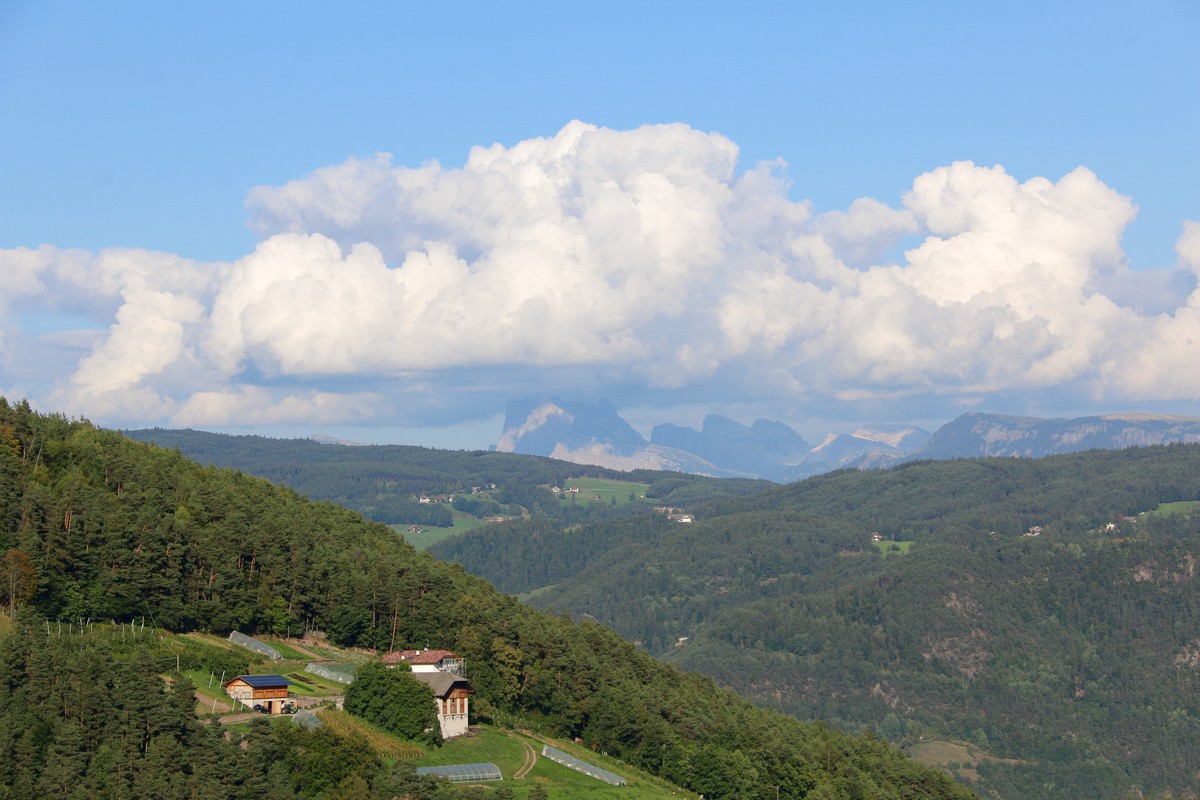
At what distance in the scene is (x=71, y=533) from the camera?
424ft

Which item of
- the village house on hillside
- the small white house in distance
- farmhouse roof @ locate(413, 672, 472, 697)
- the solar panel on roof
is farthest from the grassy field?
the small white house in distance

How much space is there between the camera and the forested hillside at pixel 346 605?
12662 centimetres

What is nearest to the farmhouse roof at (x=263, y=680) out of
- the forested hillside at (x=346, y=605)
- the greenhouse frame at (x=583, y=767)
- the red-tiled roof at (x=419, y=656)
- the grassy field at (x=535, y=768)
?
the grassy field at (x=535, y=768)

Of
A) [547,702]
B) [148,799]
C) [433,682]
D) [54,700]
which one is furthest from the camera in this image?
[547,702]

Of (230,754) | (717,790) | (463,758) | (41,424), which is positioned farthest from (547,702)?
(41,424)

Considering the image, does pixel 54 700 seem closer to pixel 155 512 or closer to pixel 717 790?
pixel 155 512

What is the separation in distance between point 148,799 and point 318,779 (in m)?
10.7

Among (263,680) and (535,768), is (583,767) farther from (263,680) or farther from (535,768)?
(263,680)

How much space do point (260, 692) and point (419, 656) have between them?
2132 centimetres

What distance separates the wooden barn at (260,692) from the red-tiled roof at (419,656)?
48.9 feet

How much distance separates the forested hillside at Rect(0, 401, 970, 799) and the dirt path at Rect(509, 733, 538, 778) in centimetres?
585

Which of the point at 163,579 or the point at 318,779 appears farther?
the point at 163,579

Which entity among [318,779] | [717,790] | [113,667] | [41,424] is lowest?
[717,790]

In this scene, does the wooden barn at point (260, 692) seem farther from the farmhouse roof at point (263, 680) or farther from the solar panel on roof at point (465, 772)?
the solar panel on roof at point (465, 772)
